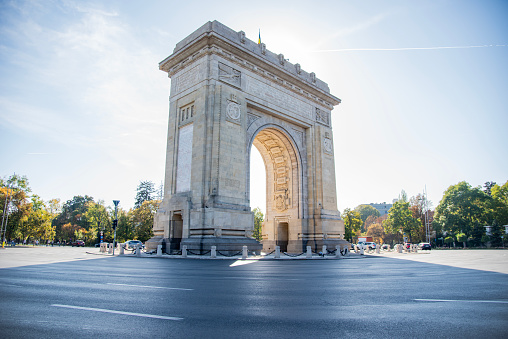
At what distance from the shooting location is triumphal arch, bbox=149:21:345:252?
23.8m

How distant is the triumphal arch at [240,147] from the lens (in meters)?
23.8

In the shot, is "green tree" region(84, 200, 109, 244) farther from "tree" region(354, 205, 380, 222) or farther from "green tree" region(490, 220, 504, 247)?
"tree" region(354, 205, 380, 222)

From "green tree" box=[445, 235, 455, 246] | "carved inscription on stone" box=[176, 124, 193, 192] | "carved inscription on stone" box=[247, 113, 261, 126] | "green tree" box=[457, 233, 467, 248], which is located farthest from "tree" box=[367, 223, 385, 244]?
"carved inscription on stone" box=[176, 124, 193, 192]

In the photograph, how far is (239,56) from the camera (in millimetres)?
27219

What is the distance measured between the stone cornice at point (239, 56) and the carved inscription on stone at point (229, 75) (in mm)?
757

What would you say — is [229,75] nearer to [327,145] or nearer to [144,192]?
[327,145]

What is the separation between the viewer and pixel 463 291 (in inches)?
255

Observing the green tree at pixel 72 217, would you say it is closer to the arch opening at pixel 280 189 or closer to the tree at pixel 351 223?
the tree at pixel 351 223

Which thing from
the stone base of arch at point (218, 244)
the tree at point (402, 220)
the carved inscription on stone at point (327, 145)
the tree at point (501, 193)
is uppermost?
the carved inscription on stone at point (327, 145)

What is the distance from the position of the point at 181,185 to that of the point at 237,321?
22.6m

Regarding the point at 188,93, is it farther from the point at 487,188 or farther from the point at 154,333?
the point at 487,188

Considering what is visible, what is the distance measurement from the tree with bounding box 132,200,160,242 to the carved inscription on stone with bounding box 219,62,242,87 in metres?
31.7

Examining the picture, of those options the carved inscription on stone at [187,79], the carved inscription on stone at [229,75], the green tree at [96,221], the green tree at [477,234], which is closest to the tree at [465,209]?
the green tree at [477,234]

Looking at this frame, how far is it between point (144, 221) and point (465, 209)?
55444mm
